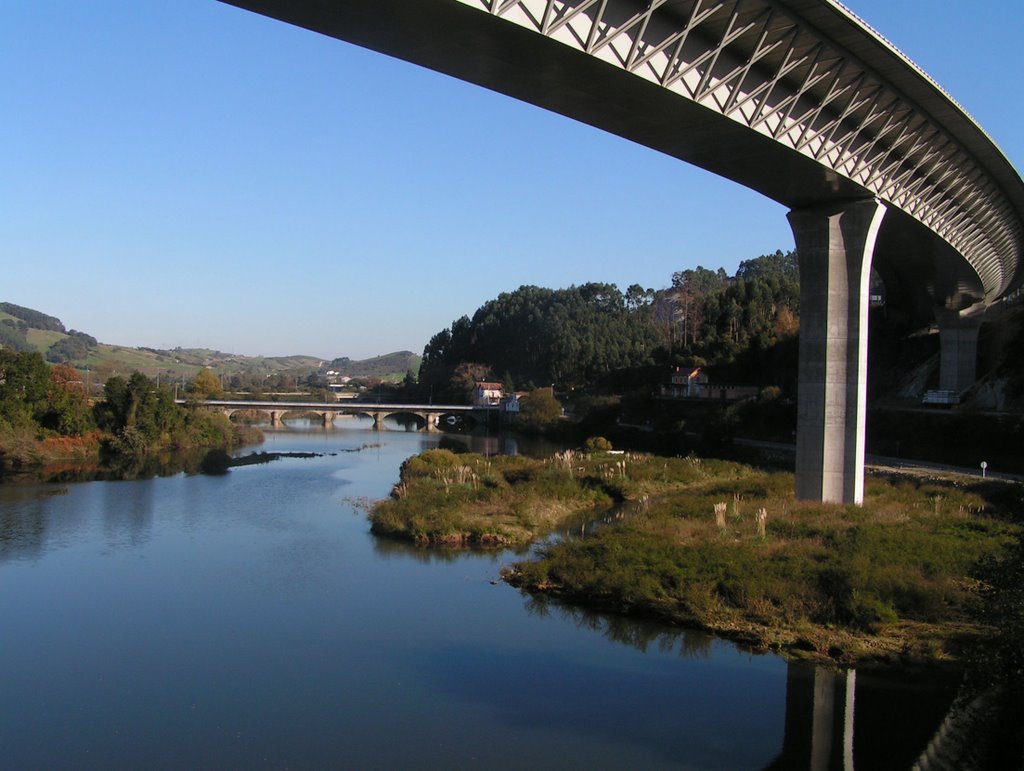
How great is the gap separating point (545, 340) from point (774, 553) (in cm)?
9965

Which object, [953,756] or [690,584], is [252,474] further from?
[953,756]

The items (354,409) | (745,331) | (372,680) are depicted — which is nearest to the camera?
(372,680)

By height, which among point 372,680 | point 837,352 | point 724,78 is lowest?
point 372,680

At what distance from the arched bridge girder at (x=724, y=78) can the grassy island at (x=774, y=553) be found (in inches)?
393

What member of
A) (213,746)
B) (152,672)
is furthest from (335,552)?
(213,746)

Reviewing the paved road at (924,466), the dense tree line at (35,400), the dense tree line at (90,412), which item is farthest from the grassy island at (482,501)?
the dense tree line at (35,400)

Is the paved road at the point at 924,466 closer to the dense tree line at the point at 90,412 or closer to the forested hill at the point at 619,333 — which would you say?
the forested hill at the point at 619,333

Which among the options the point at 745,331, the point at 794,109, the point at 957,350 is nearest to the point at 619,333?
the point at 745,331

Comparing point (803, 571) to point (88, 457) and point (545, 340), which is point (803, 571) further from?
point (545, 340)

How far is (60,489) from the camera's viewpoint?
39000 millimetres

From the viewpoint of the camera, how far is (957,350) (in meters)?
52.4

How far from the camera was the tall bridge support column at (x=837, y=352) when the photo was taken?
27.3 metres

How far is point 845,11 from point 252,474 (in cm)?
3915

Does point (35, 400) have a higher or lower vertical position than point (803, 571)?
higher
